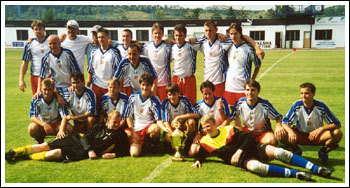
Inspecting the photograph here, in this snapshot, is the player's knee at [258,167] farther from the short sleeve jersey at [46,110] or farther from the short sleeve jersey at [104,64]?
the short sleeve jersey at [104,64]

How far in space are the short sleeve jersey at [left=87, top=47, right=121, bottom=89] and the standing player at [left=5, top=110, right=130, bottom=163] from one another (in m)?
1.44

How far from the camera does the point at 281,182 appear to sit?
3.50 metres

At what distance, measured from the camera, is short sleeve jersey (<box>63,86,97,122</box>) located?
497 centimetres

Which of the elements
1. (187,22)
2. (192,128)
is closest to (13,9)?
(187,22)

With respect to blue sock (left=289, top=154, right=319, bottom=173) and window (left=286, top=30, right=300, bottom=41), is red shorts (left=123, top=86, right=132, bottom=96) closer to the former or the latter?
blue sock (left=289, top=154, right=319, bottom=173)

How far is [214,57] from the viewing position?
5.59m

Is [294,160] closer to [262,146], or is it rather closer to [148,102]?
[262,146]

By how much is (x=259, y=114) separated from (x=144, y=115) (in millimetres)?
1637

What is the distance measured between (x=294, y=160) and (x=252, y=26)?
35.9m

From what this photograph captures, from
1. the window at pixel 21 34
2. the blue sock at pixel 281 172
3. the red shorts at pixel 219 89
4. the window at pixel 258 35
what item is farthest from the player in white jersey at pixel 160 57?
the window at pixel 21 34

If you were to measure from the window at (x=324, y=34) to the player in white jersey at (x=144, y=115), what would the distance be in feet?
121

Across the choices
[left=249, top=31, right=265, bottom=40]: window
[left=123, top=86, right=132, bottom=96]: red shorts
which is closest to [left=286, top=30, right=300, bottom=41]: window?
[left=249, top=31, right=265, bottom=40]: window

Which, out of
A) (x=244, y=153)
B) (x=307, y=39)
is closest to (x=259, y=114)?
(x=244, y=153)

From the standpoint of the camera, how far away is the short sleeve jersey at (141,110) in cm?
475
